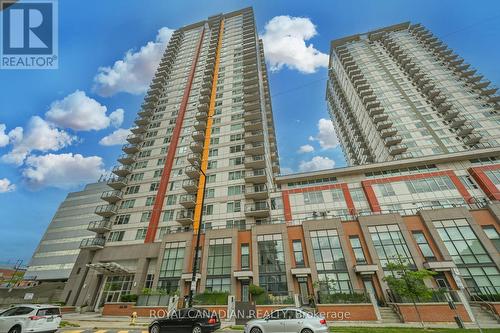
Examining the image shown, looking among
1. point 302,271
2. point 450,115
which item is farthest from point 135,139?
point 450,115

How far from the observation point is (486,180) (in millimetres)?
33781

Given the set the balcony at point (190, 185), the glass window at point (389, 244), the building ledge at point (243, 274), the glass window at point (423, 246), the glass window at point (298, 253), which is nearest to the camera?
the glass window at point (423, 246)

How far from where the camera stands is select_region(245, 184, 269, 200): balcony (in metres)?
37.6

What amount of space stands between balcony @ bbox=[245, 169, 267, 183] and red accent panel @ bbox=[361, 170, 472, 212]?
1738 cm

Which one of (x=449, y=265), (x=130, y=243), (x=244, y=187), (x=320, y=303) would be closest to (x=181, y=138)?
(x=244, y=187)

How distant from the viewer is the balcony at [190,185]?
131 ft

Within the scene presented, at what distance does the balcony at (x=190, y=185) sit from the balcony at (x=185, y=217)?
368cm

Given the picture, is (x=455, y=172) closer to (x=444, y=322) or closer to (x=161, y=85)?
(x=444, y=322)

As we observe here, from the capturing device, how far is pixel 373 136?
59.8 metres

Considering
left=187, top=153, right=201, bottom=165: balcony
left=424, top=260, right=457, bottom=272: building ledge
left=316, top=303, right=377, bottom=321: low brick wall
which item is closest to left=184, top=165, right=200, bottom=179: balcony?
left=187, top=153, right=201, bottom=165: balcony

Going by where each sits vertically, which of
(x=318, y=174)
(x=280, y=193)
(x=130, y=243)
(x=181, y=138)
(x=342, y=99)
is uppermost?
(x=342, y=99)

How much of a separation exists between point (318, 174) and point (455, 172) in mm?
21779

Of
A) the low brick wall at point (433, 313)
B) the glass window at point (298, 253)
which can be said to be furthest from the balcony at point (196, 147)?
the low brick wall at point (433, 313)

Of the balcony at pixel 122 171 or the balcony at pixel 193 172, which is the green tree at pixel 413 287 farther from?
the balcony at pixel 122 171
